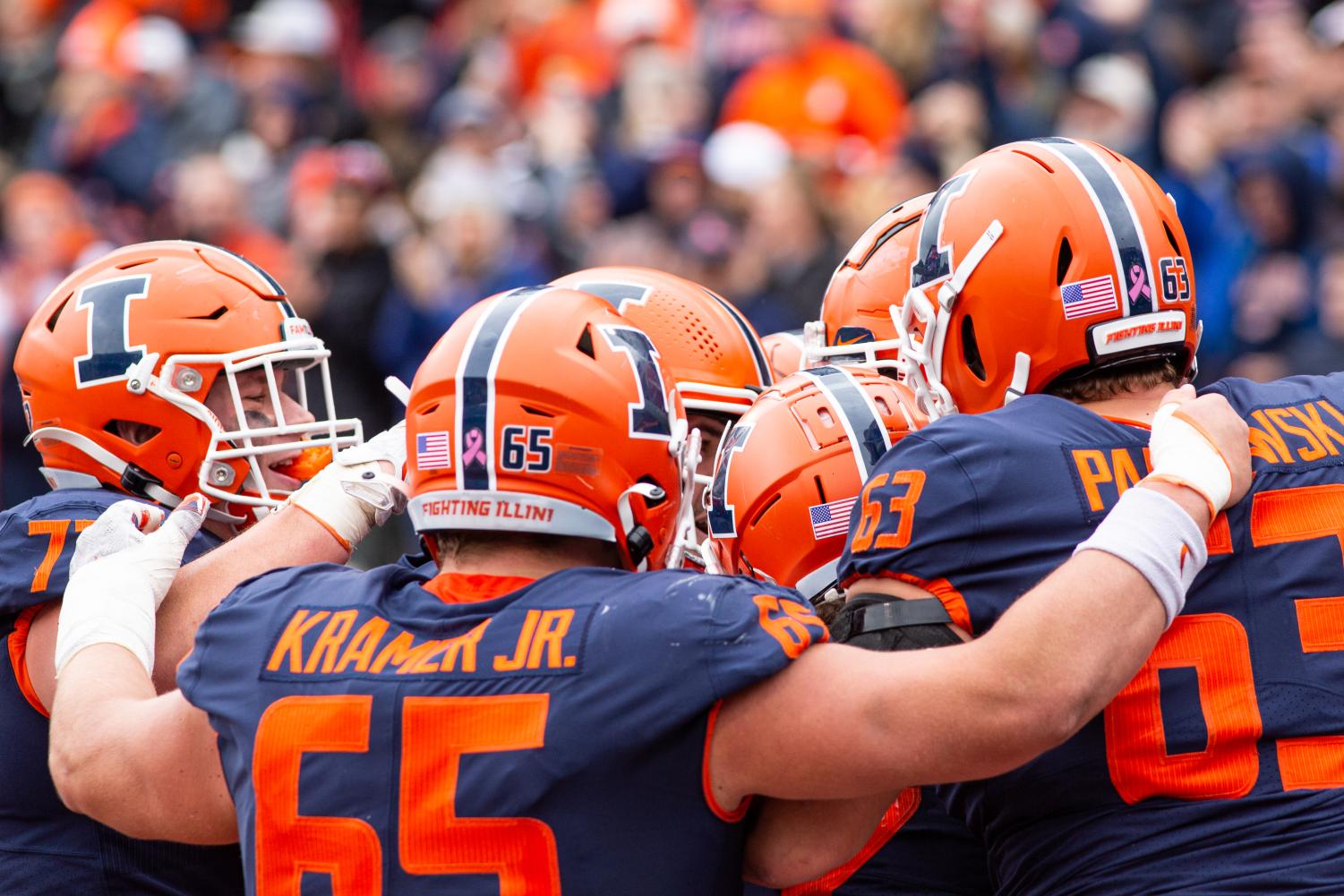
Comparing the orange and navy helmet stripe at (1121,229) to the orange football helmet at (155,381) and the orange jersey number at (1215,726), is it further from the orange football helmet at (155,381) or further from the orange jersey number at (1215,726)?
the orange football helmet at (155,381)

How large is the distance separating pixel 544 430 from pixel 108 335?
1525 mm

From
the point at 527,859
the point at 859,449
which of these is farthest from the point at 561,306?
the point at 527,859

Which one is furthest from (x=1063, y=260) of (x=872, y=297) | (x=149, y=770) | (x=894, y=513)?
(x=149, y=770)

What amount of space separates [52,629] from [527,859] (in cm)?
138

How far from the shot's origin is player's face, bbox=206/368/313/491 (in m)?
4.02

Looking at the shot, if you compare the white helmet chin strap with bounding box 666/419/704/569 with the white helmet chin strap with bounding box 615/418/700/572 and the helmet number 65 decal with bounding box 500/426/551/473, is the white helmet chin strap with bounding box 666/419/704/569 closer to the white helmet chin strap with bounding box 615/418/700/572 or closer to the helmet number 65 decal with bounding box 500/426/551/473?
the white helmet chin strap with bounding box 615/418/700/572

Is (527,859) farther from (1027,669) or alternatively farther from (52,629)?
(52,629)

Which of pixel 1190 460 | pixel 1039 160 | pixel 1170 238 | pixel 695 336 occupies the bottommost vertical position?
pixel 695 336

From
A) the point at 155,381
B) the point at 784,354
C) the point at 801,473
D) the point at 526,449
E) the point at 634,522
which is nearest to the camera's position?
the point at 526,449

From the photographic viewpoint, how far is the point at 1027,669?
2529 mm

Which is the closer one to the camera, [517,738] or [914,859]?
[517,738]

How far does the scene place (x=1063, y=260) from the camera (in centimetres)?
310

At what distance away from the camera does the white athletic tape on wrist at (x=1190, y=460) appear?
8.91ft

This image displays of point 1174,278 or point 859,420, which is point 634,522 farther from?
point 1174,278
